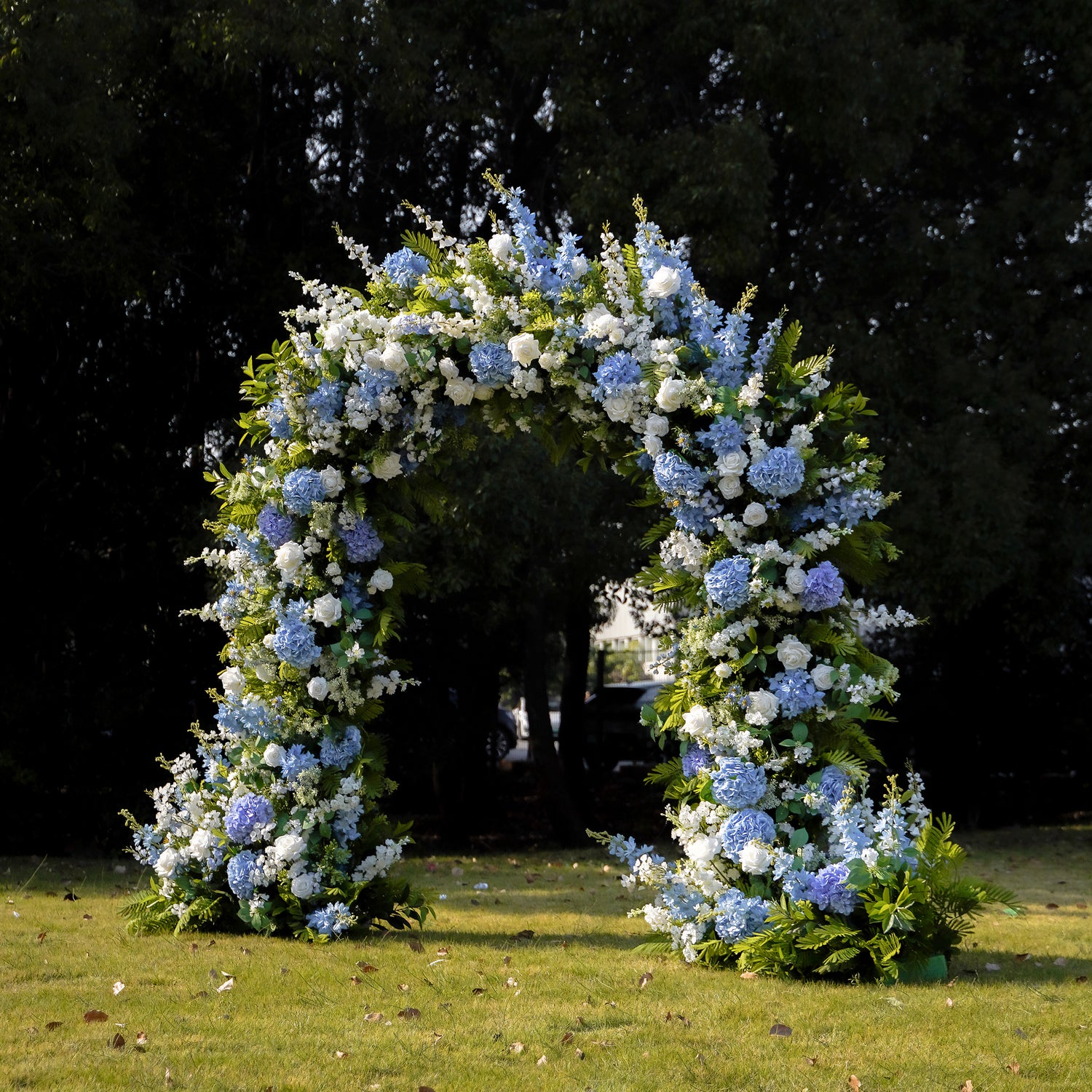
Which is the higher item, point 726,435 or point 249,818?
point 726,435

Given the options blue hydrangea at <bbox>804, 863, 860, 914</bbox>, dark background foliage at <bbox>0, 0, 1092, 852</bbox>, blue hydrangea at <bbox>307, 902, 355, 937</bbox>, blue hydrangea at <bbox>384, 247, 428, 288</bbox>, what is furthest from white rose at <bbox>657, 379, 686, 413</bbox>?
dark background foliage at <bbox>0, 0, 1092, 852</bbox>

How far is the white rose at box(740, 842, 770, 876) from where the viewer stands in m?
5.28

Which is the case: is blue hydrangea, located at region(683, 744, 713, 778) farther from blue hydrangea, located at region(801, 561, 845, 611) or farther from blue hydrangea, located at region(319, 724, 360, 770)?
blue hydrangea, located at region(319, 724, 360, 770)

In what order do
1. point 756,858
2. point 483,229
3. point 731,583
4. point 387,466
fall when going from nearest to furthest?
1. point 756,858
2. point 731,583
3. point 387,466
4. point 483,229

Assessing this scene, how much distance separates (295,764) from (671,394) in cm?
249

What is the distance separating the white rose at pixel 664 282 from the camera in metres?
5.50

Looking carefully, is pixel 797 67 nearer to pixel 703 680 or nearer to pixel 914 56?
pixel 914 56

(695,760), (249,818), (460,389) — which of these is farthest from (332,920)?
(460,389)

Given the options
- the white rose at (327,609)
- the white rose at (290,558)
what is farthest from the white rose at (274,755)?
the white rose at (290,558)

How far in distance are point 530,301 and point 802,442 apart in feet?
4.54

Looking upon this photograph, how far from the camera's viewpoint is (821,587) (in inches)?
211

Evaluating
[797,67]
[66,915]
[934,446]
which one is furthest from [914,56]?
[66,915]

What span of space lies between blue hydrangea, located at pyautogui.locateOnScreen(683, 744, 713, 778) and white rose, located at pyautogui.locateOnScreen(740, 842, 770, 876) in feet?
1.45

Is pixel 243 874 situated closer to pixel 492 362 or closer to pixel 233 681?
pixel 233 681
